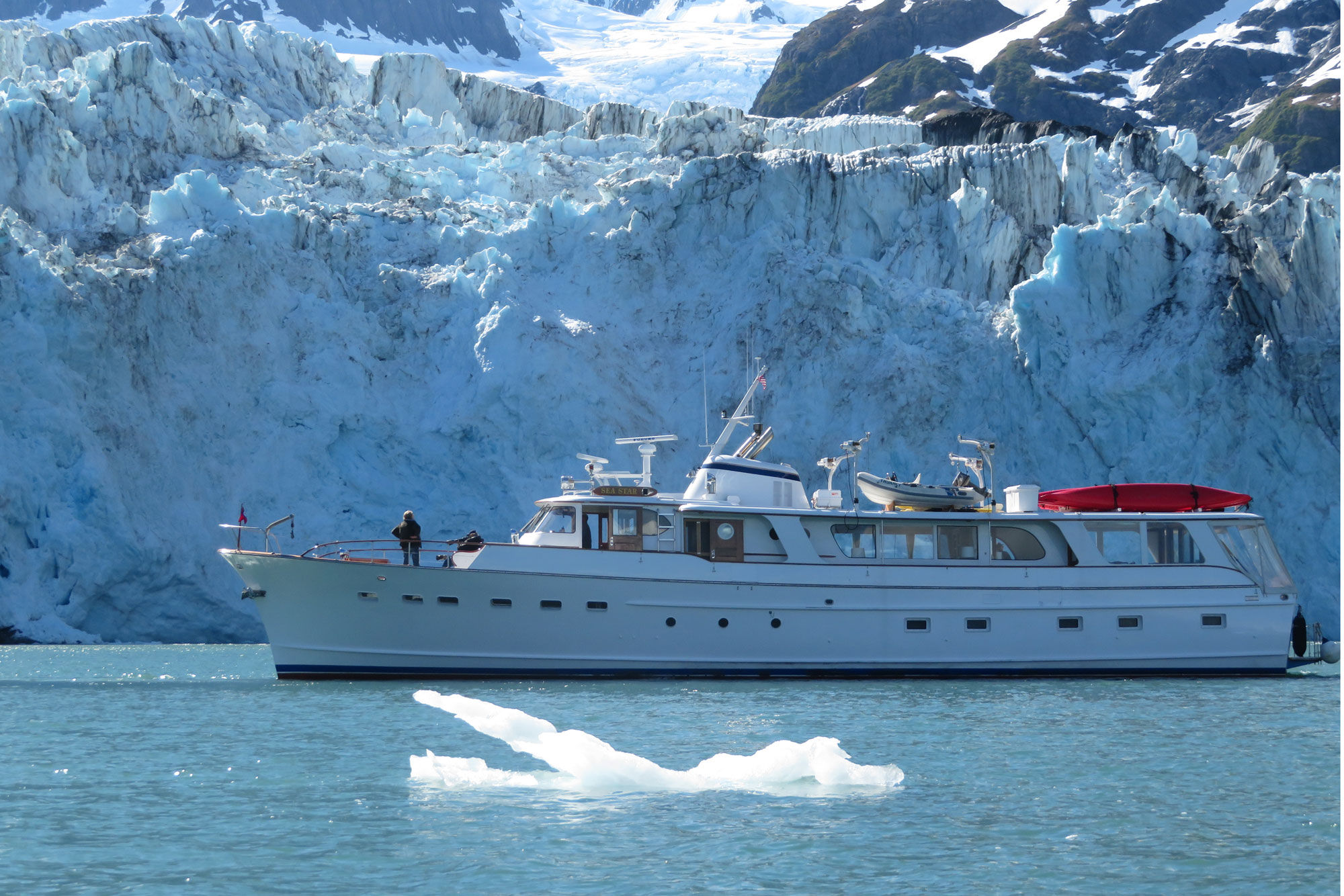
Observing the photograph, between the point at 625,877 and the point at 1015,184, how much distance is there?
3155 cm

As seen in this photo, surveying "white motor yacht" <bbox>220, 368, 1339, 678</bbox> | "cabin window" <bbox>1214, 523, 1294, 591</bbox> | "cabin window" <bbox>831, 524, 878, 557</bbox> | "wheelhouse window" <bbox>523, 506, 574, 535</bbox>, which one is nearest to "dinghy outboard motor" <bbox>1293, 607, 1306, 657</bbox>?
"white motor yacht" <bbox>220, 368, 1339, 678</bbox>

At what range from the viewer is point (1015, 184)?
123 ft

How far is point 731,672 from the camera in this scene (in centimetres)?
2188

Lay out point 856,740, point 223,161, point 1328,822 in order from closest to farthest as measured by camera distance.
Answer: point 1328,822 < point 856,740 < point 223,161

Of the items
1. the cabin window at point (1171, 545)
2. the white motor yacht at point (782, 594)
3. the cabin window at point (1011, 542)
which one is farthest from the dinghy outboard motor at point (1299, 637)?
the cabin window at point (1011, 542)

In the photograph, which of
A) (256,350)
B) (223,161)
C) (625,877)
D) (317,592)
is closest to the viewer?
(625,877)

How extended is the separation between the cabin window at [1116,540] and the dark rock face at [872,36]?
2544 inches

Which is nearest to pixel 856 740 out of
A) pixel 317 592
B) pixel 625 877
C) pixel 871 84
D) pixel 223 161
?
pixel 625 877

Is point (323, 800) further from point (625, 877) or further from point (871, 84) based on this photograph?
point (871, 84)

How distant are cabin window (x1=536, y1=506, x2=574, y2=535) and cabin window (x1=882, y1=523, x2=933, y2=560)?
199 inches

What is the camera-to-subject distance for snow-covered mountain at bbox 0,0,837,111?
81.4m

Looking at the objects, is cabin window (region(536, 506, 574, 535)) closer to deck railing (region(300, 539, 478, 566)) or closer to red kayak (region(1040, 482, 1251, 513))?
deck railing (region(300, 539, 478, 566))

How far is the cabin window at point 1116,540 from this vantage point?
74.7 feet

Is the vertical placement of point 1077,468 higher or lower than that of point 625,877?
higher
